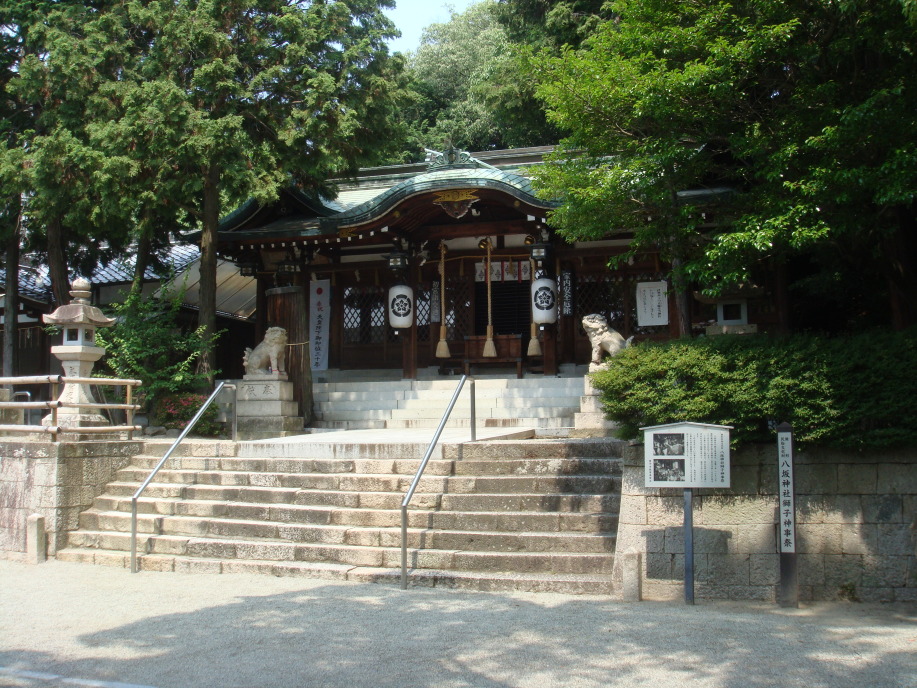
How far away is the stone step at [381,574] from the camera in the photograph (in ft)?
22.3

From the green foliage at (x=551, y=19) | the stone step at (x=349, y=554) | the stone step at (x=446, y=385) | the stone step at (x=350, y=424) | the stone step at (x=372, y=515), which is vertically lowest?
the stone step at (x=349, y=554)

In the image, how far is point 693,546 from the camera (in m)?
6.74

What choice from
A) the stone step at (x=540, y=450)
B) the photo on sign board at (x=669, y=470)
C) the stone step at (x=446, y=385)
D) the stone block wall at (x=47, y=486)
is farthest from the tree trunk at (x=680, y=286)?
the stone block wall at (x=47, y=486)

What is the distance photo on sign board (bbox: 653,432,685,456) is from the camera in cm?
651

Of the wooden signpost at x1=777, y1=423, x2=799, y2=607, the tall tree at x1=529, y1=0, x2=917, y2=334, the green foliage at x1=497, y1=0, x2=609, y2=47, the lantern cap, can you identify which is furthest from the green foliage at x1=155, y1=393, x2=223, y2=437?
the green foliage at x1=497, y1=0, x2=609, y2=47

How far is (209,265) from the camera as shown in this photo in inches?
570

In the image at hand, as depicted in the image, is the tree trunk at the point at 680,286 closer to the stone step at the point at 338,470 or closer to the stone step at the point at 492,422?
the stone step at the point at 338,470

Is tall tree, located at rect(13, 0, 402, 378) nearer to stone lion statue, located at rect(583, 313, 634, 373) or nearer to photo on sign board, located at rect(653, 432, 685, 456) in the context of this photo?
stone lion statue, located at rect(583, 313, 634, 373)

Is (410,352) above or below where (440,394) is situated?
above

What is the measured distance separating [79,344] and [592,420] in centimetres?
674

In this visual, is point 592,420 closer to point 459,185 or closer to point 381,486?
point 381,486

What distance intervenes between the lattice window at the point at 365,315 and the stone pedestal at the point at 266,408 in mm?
4100

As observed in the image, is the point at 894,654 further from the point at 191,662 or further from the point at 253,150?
the point at 253,150

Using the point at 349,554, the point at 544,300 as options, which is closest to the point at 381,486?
the point at 349,554
